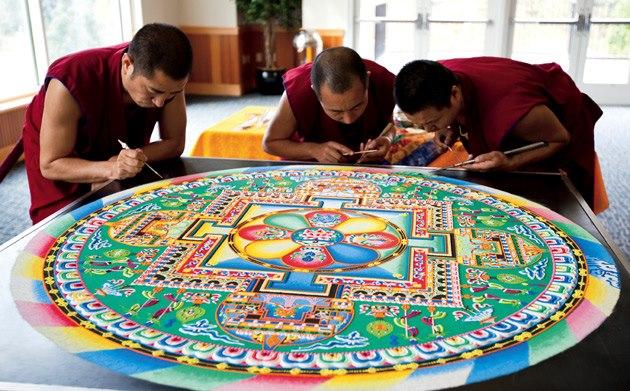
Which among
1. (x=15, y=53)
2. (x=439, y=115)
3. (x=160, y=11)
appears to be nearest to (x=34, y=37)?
(x=15, y=53)

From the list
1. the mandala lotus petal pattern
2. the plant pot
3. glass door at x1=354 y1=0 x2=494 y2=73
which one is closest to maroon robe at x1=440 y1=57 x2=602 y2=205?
the mandala lotus petal pattern

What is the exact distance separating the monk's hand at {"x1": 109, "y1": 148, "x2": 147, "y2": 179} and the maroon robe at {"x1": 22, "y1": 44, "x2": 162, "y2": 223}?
0.26 meters

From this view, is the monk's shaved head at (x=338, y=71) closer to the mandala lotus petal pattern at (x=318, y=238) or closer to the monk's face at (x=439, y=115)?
the monk's face at (x=439, y=115)

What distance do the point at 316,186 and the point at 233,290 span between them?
2.19 ft

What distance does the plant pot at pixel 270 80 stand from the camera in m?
7.15

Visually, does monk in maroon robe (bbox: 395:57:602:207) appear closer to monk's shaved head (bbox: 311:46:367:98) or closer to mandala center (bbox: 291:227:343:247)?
monk's shaved head (bbox: 311:46:367:98)

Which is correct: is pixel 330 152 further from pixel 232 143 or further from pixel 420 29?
pixel 420 29

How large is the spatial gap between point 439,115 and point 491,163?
21cm

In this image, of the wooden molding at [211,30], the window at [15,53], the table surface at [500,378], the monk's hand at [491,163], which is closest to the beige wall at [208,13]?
the wooden molding at [211,30]

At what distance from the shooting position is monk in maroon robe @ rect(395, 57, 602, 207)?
1845 millimetres

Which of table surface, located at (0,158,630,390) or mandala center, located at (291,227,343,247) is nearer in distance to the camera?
table surface, located at (0,158,630,390)

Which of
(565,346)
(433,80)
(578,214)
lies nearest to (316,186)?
(433,80)

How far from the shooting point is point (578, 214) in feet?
4.67

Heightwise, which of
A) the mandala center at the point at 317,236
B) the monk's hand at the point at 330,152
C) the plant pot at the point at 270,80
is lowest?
the plant pot at the point at 270,80
